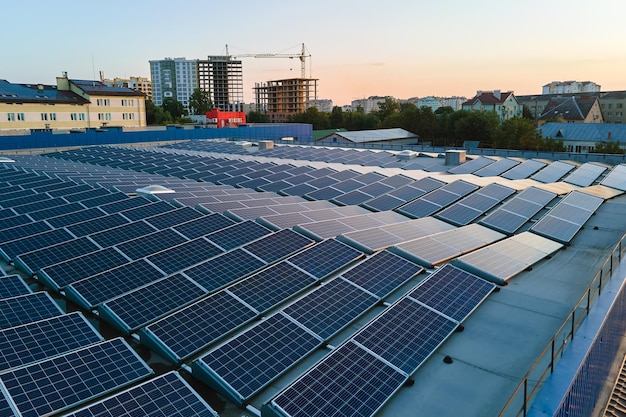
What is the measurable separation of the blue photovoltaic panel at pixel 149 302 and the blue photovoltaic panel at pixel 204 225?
4.14 meters

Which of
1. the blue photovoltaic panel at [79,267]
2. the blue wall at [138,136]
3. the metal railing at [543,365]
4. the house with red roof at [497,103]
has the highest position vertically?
the house with red roof at [497,103]

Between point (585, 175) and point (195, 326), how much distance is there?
1465 inches

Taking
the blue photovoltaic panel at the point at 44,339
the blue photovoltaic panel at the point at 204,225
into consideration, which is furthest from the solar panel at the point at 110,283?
the blue photovoltaic panel at the point at 204,225

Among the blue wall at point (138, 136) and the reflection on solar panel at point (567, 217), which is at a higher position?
the blue wall at point (138, 136)

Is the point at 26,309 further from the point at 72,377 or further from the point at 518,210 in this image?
the point at 518,210

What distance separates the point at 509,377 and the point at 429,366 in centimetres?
163

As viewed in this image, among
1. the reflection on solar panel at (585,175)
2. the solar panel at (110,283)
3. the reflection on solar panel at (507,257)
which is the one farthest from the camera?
the reflection on solar panel at (585,175)

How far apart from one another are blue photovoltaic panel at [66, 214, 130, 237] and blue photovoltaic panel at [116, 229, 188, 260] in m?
2.64

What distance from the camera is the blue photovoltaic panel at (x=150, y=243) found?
14.9 m

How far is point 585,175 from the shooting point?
37.0 m

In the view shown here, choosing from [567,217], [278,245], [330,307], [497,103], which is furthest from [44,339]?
[497,103]

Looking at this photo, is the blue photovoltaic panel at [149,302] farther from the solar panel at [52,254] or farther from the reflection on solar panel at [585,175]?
the reflection on solar panel at [585,175]

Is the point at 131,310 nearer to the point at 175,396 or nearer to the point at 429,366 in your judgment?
the point at 175,396

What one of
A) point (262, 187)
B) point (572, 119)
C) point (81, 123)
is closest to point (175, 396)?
point (262, 187)
